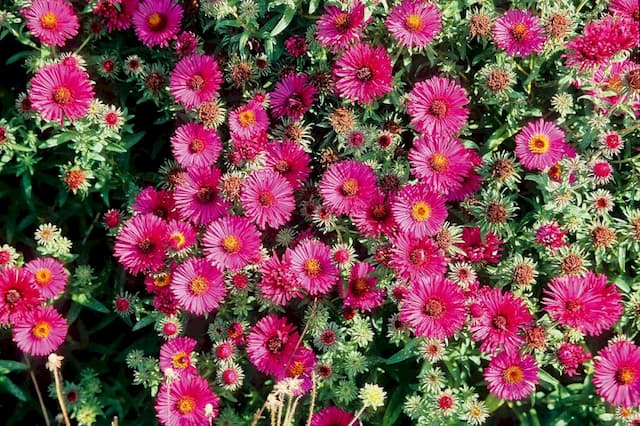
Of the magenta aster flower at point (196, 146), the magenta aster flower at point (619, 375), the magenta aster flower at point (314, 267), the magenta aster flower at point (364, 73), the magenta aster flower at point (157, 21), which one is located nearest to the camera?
the magenta aster flower at point (619, 375)

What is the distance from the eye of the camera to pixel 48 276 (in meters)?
3.03

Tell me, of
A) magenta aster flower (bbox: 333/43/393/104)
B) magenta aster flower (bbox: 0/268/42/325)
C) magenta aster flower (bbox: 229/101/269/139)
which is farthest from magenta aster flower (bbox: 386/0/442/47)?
magenta aster flower (bbox: 0/268/42/325)

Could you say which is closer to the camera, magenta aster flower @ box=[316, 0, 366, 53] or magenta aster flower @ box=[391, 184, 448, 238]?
magenta aster flower @ box=[391, 184, 448, 238]

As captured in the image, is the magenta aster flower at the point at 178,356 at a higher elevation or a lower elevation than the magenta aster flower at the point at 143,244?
lower

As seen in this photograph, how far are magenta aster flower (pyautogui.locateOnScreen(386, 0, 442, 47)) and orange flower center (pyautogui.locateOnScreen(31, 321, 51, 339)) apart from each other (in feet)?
5.81

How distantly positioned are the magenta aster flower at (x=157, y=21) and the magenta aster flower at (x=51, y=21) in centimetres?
27

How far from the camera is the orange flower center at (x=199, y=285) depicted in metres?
2.90

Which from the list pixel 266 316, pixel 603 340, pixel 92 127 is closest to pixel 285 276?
pixel 266 316

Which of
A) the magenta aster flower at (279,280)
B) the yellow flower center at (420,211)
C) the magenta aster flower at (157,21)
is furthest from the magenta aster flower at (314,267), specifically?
the magenta aster flower at (157,21)

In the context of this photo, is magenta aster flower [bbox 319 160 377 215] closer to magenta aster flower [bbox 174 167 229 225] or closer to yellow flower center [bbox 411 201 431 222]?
yellow flower center [bbox 411 201 431 222]

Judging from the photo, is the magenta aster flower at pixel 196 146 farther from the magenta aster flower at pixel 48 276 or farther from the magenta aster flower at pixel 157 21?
the magenta aster flower at pixel 48 276

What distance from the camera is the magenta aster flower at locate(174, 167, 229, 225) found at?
300cm

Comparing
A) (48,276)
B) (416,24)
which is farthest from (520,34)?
(48,276)

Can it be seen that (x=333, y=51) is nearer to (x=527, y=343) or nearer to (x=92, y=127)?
(x=92, y=127)
